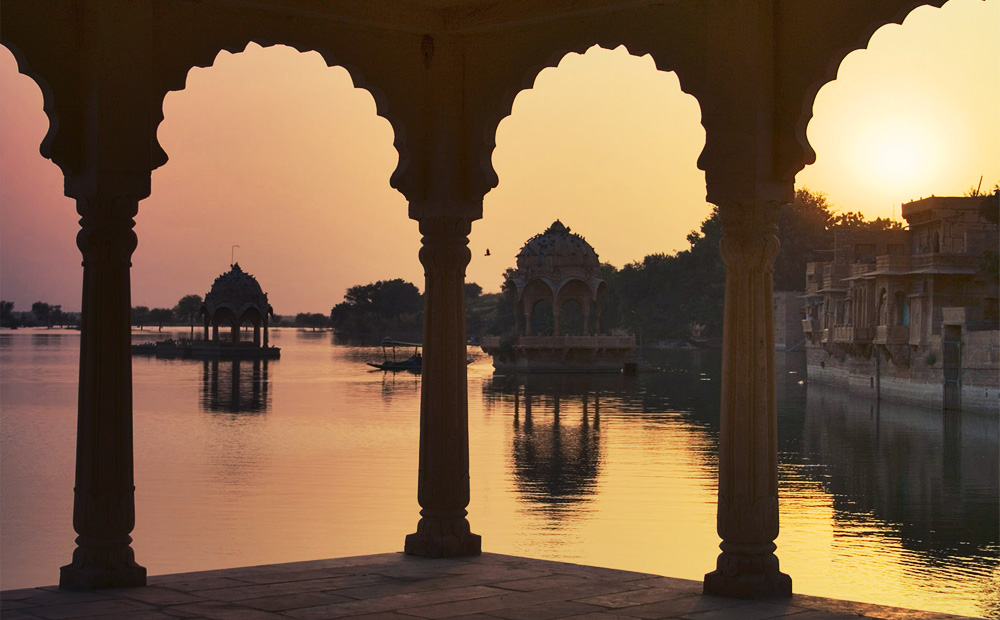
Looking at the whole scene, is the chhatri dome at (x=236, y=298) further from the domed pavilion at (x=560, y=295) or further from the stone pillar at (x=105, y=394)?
the stone pillar at (x=105, y=394)

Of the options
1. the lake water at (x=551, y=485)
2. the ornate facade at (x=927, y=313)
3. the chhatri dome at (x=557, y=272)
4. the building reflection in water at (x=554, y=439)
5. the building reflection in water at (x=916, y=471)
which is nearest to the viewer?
the lake water at (x=551, y=485)

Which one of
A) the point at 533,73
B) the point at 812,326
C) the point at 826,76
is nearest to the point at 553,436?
the point at 533,73

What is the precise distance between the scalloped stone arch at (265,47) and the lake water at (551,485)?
26.1 feet

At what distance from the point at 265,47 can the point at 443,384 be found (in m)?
2.08

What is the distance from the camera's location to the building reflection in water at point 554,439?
21.9 metres

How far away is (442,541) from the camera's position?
6715 millimetres

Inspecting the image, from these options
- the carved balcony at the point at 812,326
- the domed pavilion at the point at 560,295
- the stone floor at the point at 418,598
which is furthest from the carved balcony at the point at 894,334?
the stone floor at the point at 418,598

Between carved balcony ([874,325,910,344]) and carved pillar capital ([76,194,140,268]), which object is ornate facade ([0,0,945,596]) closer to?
carved pillar capital ([76,194,140,268])

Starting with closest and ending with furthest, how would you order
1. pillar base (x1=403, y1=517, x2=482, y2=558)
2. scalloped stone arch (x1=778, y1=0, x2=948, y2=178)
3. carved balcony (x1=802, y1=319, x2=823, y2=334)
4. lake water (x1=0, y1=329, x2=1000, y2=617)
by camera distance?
1. scalloped stone arch (x1=778, y1=0, x2=948, y2=178)
2. pillar base (x1=403, y1=517, x2=482, y2=558)
3. lake water (x1=0, y1=329, x2=1000, y2=617)
4. carved balcony (x1=802, y1=319, x2=823, y2=334)

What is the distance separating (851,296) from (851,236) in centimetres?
314

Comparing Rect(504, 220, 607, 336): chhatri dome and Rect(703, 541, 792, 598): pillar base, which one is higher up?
Rect(504, 220, 607, 336): chhatri dome

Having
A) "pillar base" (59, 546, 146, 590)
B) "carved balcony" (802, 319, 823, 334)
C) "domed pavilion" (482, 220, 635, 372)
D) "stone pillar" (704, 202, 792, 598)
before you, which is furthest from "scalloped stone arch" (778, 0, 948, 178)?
"carved balcony" (802, 319, 823, 334)

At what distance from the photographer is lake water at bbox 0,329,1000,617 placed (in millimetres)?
15219

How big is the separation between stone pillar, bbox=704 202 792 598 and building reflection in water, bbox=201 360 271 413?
36221 mm
